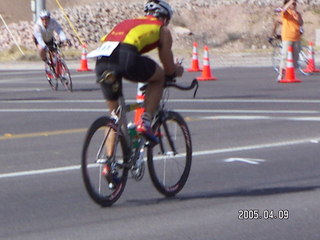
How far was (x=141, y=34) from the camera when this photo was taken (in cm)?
888

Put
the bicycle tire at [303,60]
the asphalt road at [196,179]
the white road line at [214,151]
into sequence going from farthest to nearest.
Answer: the bicycle tire at [303,60], the white road line at [214,151], the asphalt road at [196,179]

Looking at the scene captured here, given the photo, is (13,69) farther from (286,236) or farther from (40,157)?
(286,236)

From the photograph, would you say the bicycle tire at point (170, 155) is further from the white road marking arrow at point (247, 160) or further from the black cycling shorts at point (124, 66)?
the white road marking arrow at point (247, 160)

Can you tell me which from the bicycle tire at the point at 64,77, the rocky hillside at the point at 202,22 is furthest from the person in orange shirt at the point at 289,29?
the rocky hillside at the point at 202,22

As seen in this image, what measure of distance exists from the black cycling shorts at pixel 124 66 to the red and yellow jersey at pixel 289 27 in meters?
15.2

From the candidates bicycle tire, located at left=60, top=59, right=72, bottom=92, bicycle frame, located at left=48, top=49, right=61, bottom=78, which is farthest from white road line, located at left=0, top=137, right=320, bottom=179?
bicycle frame, located at left=48, top=49, right=61, bottom=78

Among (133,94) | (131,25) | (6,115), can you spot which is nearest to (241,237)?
(131,25)

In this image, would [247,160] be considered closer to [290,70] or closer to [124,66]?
[124,66]

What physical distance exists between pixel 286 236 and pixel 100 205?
1.91 meters

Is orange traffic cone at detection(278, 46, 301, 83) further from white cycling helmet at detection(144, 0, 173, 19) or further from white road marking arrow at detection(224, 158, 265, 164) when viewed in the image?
white cycling helmet at detection(144, 0, 173, 19)

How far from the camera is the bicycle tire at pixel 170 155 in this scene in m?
9.36

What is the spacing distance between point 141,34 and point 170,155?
4.49ft
